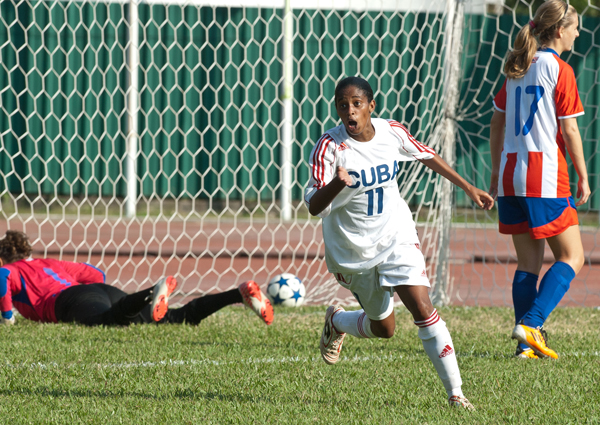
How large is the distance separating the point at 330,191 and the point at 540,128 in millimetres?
1730

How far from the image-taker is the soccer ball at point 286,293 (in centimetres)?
582

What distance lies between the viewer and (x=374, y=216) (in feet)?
10.5

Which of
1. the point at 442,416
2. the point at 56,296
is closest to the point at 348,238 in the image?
the point at 442,416

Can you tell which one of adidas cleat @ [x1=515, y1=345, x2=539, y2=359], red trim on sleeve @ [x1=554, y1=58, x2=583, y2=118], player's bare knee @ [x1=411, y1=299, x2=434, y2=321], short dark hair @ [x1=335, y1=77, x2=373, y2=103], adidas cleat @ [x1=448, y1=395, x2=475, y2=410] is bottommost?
adidas cleat @ [x1=515, y1=345, x2=539, y2=359]

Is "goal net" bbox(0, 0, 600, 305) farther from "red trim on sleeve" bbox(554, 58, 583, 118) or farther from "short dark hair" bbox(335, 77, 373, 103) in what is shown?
"short dark hair" bbox(335, 77, 373, 103)

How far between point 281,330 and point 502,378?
1.72m

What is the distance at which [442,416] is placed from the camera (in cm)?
285

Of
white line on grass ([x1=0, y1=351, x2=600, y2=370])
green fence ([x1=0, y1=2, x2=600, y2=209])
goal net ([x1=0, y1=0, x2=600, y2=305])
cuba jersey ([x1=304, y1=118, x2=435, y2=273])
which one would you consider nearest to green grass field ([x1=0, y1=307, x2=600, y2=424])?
white line on grass ([x1=0, y1=351, x2=600, y2=370])

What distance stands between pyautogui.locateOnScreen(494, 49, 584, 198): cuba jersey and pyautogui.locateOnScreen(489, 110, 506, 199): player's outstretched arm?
116mm

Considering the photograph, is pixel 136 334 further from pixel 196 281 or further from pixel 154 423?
pixel 196 281

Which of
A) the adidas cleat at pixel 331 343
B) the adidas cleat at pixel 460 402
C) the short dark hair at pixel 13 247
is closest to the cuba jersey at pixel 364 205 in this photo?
the adidas cleat at pixel 331 343

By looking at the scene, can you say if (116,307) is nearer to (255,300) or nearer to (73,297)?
(73,297)

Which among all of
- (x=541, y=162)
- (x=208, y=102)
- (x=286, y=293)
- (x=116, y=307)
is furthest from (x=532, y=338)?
(x=208, y=102)

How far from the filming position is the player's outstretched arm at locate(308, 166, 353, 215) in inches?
107
